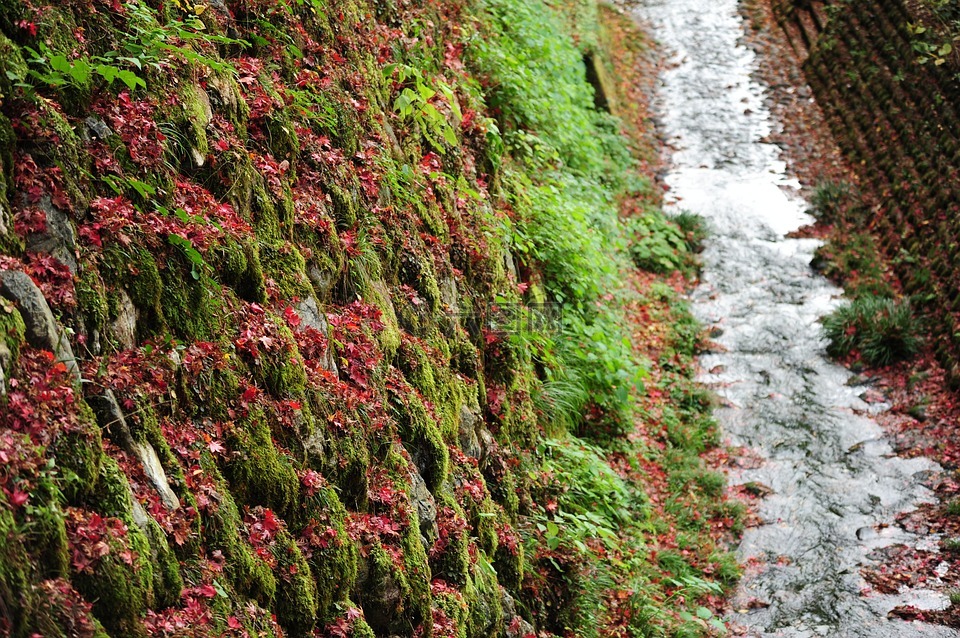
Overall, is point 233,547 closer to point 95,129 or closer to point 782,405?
point 95,129

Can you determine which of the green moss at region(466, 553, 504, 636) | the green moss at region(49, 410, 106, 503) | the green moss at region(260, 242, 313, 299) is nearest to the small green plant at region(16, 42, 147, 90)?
the green moss at region(260, 242, 313, 299)

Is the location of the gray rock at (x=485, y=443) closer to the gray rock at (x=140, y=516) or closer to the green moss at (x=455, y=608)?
the green moss at (x=455, y=608)

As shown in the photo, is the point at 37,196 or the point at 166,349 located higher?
the point at 37,196

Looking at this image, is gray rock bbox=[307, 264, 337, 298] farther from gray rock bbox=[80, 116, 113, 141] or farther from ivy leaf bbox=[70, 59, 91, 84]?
ivy leaf bbox=[70, 59, 91, 84]

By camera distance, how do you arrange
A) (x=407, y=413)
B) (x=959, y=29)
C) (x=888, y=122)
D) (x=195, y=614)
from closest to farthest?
(x=195, y=614)
(x=407, y=413)
(x=959, y=29)
(x=888, y=122)

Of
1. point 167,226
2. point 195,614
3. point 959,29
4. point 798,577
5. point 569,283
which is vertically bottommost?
point 798,577

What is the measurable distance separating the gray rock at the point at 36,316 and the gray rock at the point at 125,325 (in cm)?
28

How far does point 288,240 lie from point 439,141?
2737 millimetres

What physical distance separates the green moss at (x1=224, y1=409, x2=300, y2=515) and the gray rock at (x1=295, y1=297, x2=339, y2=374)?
0.65 metres

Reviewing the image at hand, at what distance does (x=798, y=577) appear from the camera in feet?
23.7

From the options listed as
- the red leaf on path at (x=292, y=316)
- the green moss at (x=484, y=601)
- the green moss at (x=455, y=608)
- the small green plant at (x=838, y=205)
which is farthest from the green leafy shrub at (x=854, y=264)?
the red leaf on path at (x=292, y=316)

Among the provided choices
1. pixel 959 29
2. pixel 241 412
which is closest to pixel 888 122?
pixel 959 29

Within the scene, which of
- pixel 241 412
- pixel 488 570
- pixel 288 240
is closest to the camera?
pixel 241 412

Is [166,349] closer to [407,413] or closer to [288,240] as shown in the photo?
[288,240]
